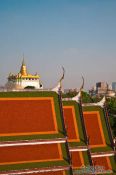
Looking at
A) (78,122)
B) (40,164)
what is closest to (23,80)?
(78,122)

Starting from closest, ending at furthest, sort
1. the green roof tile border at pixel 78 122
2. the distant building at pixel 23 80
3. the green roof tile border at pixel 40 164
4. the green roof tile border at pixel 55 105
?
1. the green roof tile border at pixel 40 164
2. the green roof tile border at pixel 55 105
3. the green roof tile border at pixel 78 122
4. the distant building at pixel 23 80

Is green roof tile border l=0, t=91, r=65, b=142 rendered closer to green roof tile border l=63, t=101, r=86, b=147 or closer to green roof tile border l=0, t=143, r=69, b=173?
green roof tile border l=0, t=143, r=69, b=173

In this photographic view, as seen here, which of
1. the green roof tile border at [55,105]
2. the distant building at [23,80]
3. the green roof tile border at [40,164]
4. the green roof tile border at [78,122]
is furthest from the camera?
the distant building at [23,80]

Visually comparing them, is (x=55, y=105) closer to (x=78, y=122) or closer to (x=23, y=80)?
(x=78, y=122)

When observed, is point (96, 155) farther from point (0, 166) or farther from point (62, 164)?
point (0, 166)

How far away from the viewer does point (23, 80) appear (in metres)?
102

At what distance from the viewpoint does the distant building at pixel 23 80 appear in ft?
331

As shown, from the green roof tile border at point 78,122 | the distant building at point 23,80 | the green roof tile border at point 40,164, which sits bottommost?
the green roof tile border at point 40,164

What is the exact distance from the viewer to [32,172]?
83.6 ft

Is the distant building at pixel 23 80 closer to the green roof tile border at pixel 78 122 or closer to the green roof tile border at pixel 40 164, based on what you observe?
the green roof tile border at pixel 78 122

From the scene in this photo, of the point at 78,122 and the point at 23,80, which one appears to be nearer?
the point at 78,122

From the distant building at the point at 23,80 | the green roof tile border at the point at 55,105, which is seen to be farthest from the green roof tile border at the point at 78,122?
the distant building at the point at 23,80

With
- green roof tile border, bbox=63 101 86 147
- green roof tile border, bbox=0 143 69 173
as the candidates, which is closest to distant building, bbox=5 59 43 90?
green roof tile border, bbox=63 101 86 147

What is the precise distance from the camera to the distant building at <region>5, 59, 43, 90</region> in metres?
101
